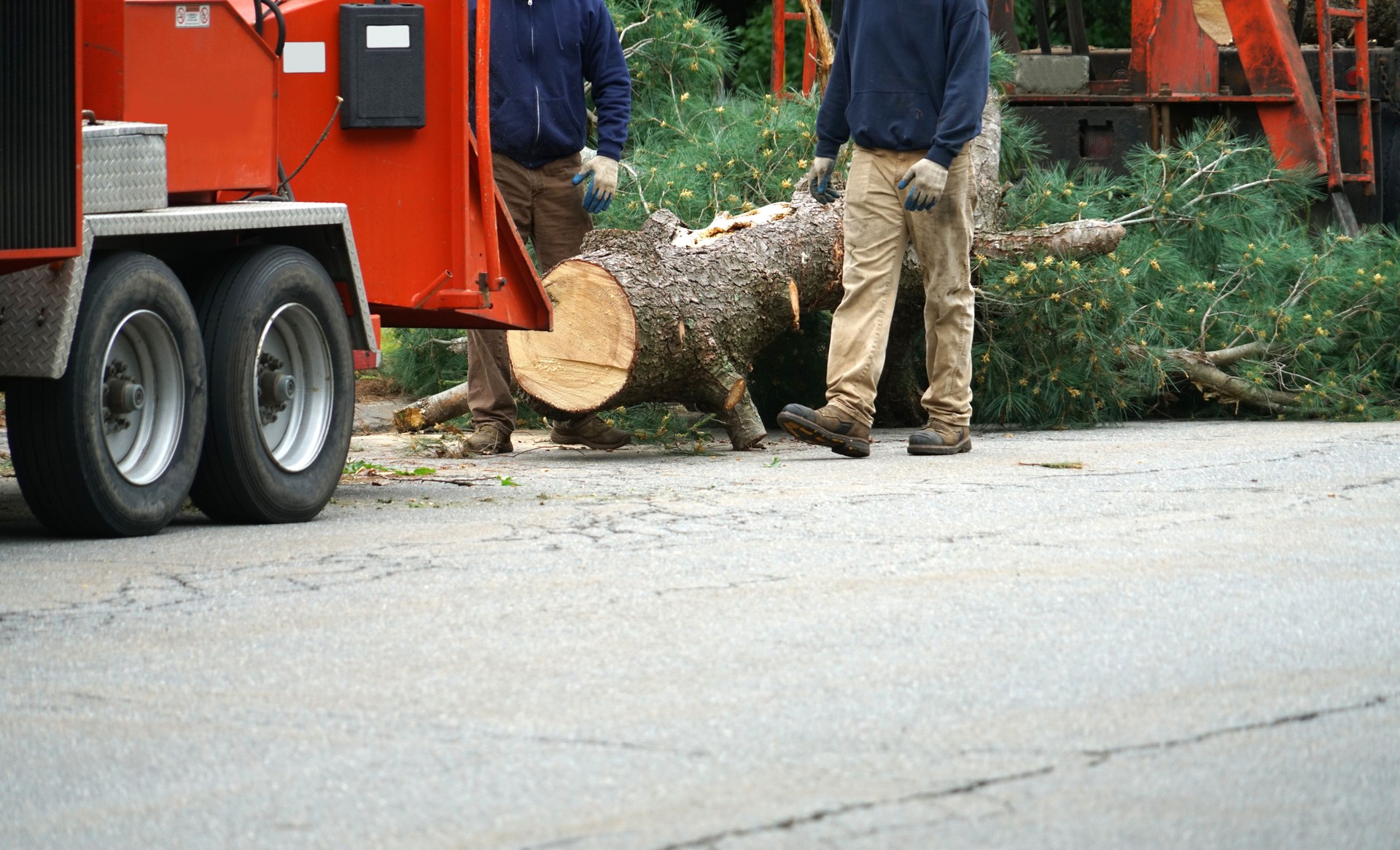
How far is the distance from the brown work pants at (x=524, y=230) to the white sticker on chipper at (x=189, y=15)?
2222mm

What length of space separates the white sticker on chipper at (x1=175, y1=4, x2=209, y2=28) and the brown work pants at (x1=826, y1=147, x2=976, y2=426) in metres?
2.70

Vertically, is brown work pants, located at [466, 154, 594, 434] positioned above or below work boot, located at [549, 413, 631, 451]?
above

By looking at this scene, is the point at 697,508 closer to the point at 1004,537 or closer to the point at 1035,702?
the point at 1004,537

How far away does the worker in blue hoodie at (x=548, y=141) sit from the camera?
24.3ft

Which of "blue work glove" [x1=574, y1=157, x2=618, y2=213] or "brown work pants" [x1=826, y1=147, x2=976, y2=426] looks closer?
"brown work pants" [x1=826, y1=147, x2=976, y2=426]

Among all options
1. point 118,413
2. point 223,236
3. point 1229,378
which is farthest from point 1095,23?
point 118,413

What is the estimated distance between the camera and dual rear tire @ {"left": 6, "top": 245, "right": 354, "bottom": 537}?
191 inches

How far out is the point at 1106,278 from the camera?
820 cm

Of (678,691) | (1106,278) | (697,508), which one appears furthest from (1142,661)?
(1106,278)

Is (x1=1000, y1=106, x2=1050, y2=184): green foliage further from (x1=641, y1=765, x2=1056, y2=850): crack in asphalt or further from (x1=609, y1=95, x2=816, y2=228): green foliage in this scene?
(x1=641, y1=765, x2=1056, y2=850): crack in asphalt

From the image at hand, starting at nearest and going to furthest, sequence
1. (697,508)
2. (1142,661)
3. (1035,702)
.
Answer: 1. (1035,702)
2. (1142,661)
3. (697,508)

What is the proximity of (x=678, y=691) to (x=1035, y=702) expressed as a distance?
0.62 m

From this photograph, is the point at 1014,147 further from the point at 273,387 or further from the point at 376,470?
the point at 273,387

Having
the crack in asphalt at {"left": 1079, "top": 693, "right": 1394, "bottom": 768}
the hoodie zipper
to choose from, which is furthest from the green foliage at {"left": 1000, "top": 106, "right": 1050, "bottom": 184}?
the crack in asphalt at {"left": 1079, "top": 693, "right": 1394, "bottom": 768}
